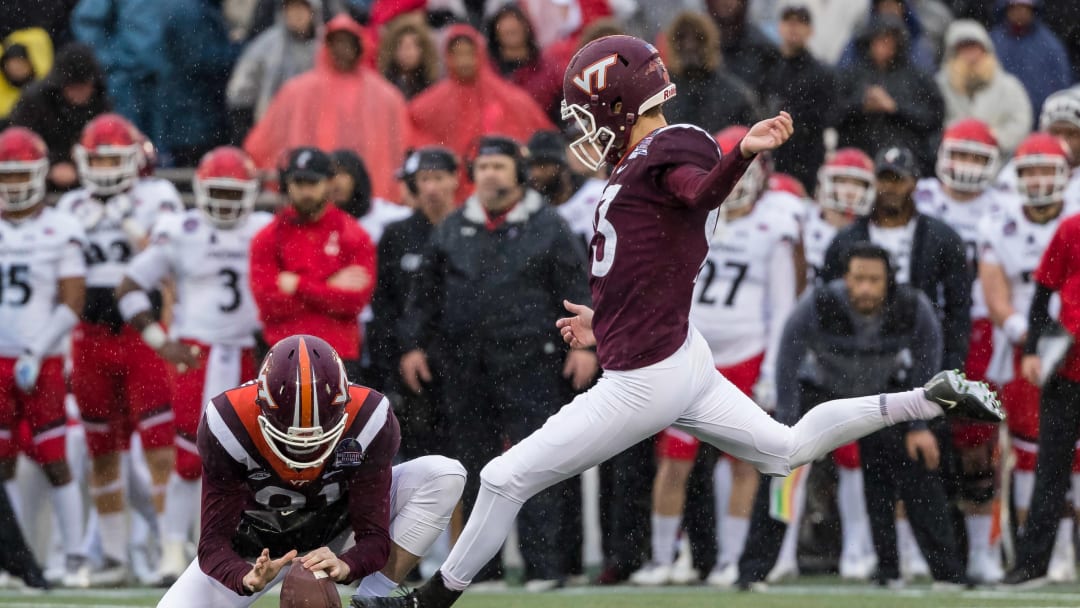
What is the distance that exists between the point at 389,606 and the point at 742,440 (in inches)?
48.6

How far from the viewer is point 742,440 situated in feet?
21.6

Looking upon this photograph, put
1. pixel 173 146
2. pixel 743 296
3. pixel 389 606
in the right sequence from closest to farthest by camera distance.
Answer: pixel 389 606 < pixel 743 296 < pixel 173 146

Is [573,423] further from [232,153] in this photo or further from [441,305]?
[232,153]

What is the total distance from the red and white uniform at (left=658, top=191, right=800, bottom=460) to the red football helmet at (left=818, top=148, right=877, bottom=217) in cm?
39

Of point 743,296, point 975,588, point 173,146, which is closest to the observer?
point 975,588

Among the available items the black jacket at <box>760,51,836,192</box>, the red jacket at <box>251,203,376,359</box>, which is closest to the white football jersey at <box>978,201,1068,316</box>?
the black jacket at <box>760,51,836,192</box>

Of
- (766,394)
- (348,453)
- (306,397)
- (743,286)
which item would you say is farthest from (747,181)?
(306,397)

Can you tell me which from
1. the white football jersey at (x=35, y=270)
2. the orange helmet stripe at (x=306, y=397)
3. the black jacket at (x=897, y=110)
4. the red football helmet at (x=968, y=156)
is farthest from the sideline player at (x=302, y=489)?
the black jacket at (x=897, y=110)

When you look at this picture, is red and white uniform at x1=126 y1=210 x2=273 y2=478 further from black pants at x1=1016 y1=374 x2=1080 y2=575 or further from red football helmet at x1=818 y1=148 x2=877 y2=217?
black pants at x1=1016 y1=374 x2=1080 y2=575

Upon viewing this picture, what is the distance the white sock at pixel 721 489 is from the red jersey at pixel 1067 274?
1664mm

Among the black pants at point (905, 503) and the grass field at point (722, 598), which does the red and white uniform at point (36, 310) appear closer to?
the grass field at point (722, 598)

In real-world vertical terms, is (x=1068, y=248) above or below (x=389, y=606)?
above

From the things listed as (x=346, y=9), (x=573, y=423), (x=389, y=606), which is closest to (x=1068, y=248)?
(x=573, y=423)

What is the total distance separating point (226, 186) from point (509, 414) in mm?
1757
